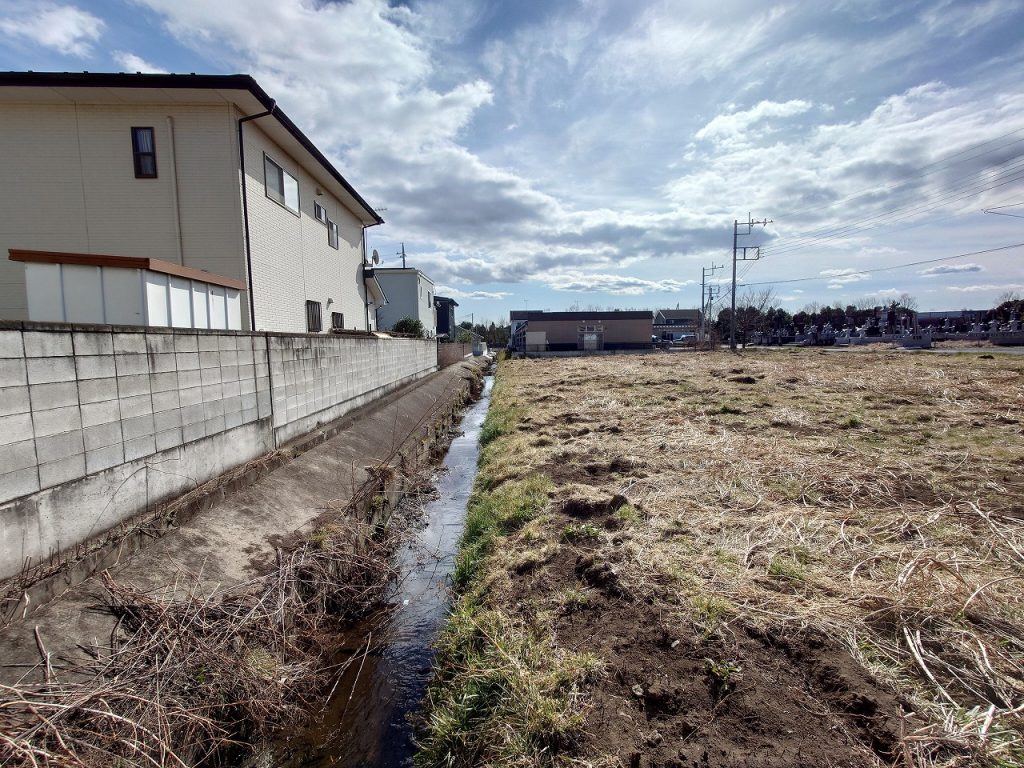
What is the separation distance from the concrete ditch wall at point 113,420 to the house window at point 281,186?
621 cm

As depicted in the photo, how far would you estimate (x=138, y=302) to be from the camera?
4.79m

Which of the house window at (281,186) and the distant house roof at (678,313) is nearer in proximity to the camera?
the house window at (281,186)

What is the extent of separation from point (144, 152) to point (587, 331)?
4137 cm

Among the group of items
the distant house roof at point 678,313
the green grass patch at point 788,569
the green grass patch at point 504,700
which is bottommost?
the green grass patch at point 504,700

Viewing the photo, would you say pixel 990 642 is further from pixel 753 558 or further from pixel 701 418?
pixel 701 418

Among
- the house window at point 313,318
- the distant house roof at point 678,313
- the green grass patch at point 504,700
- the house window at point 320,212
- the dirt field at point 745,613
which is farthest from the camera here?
the distant house roof at point 678,313

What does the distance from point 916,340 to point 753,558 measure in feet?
139

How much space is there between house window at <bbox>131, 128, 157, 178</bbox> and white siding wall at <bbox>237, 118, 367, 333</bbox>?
5.77 ft

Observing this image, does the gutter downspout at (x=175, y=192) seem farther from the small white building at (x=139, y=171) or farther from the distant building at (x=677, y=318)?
the distant building at (x=677, y=318)

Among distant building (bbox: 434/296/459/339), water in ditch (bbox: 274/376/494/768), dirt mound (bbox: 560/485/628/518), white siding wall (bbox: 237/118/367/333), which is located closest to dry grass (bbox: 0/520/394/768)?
water in ditch (bbox: 274/376/494/768)

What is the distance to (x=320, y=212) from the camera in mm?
13875

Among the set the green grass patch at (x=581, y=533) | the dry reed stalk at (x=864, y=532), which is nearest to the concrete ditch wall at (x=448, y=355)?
the dry reed stalk at (x=864, y=532)

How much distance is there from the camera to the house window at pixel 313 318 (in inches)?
507

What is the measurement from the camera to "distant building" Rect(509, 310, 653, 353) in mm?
48062
